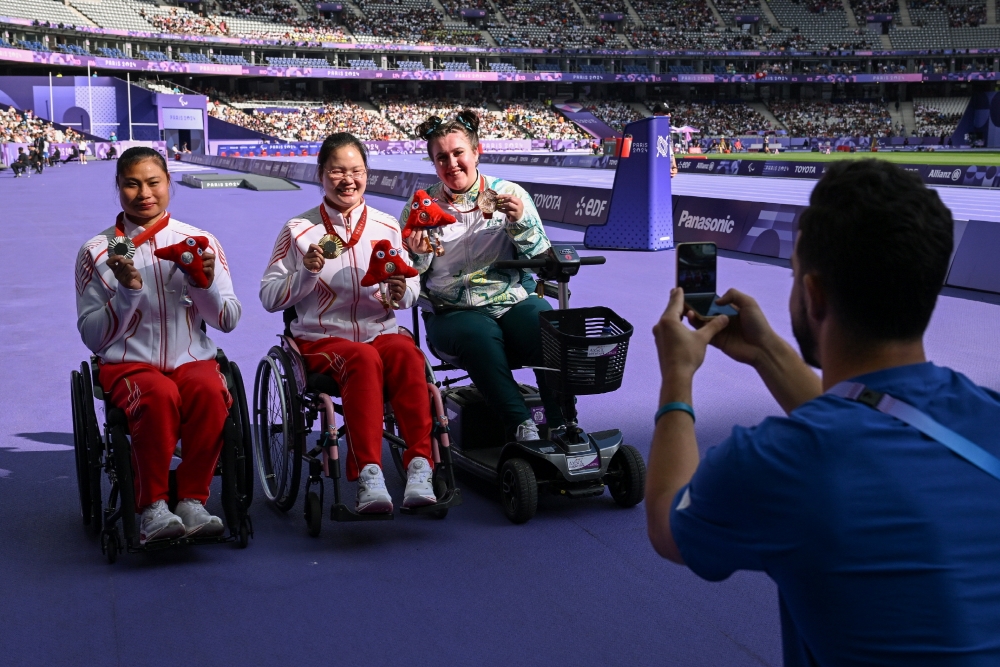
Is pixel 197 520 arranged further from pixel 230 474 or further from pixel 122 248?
pixel 122 248

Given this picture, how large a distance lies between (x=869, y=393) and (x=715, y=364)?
221 inches

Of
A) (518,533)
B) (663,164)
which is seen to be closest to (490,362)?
(518,533)

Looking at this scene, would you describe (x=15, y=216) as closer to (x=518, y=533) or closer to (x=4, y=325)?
(x=4, y=325)

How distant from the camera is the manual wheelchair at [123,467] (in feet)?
11.6

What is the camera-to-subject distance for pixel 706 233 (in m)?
14.2

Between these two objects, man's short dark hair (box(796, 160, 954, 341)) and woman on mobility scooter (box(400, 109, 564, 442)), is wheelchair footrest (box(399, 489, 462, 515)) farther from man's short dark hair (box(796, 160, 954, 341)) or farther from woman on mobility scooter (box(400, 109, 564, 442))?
man's short dark hair (box(796, 160, 954, 341))

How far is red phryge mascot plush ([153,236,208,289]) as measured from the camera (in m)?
3.53

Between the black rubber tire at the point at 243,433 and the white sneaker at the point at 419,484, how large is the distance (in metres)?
0.60

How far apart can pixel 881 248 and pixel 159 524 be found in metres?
2.89

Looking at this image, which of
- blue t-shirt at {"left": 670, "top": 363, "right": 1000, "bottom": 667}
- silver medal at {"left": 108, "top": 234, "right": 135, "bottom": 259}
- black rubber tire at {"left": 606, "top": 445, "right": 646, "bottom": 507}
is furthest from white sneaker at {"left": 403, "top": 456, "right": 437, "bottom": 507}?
blue t-shirt at {"left": 670, "top": 363, "right": 1000, "bottom": 667}

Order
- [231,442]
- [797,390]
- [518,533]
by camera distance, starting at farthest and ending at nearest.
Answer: [518,533], [231,442], [797,390]

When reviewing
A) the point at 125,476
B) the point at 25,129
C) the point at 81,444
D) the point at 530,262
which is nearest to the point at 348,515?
the point at 125,476

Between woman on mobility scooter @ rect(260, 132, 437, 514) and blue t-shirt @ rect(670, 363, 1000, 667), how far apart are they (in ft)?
8.23

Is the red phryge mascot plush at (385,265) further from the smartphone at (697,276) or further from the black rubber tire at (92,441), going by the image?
the smartphone at (697,276)
